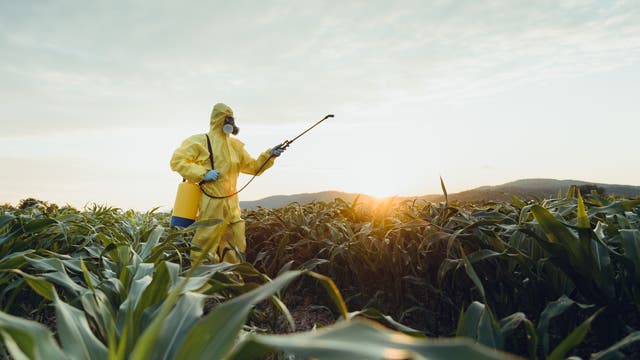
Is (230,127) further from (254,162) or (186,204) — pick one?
(186,204)

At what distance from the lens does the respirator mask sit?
5.64 meters

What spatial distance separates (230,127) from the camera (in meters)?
5.66

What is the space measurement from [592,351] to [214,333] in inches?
57.3

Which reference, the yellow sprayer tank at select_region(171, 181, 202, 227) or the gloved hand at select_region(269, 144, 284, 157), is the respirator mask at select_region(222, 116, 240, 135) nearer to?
the gloved hand at select_region(269, 144, 284, 157)

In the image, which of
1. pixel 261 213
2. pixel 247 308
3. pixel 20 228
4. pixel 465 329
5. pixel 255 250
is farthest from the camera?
pixel 261 213

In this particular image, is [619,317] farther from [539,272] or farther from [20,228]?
[20,228]

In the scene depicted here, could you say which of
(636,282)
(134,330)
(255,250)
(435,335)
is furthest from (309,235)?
(134,330)

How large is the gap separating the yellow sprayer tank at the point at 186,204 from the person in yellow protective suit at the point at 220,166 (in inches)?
3.9

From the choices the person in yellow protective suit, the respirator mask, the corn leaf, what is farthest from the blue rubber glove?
the corn leaf

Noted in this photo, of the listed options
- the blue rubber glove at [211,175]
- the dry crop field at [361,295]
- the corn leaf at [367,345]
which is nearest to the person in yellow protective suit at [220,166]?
the blue rubber glove at [211,175]

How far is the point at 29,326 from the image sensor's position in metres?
0.65

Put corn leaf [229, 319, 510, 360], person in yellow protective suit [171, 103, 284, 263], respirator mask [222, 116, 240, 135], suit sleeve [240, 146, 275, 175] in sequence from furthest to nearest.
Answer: suit sleeve [240, 146, 275, 175], respirator mask [222, 116, 240, 135], person in yellow protective suit [171, 103, 284, 263], corn leaf [229, 319, 510, 360]

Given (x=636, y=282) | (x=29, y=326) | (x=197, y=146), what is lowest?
(x=636, y=282)

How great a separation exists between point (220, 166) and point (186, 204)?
0.61 meters
